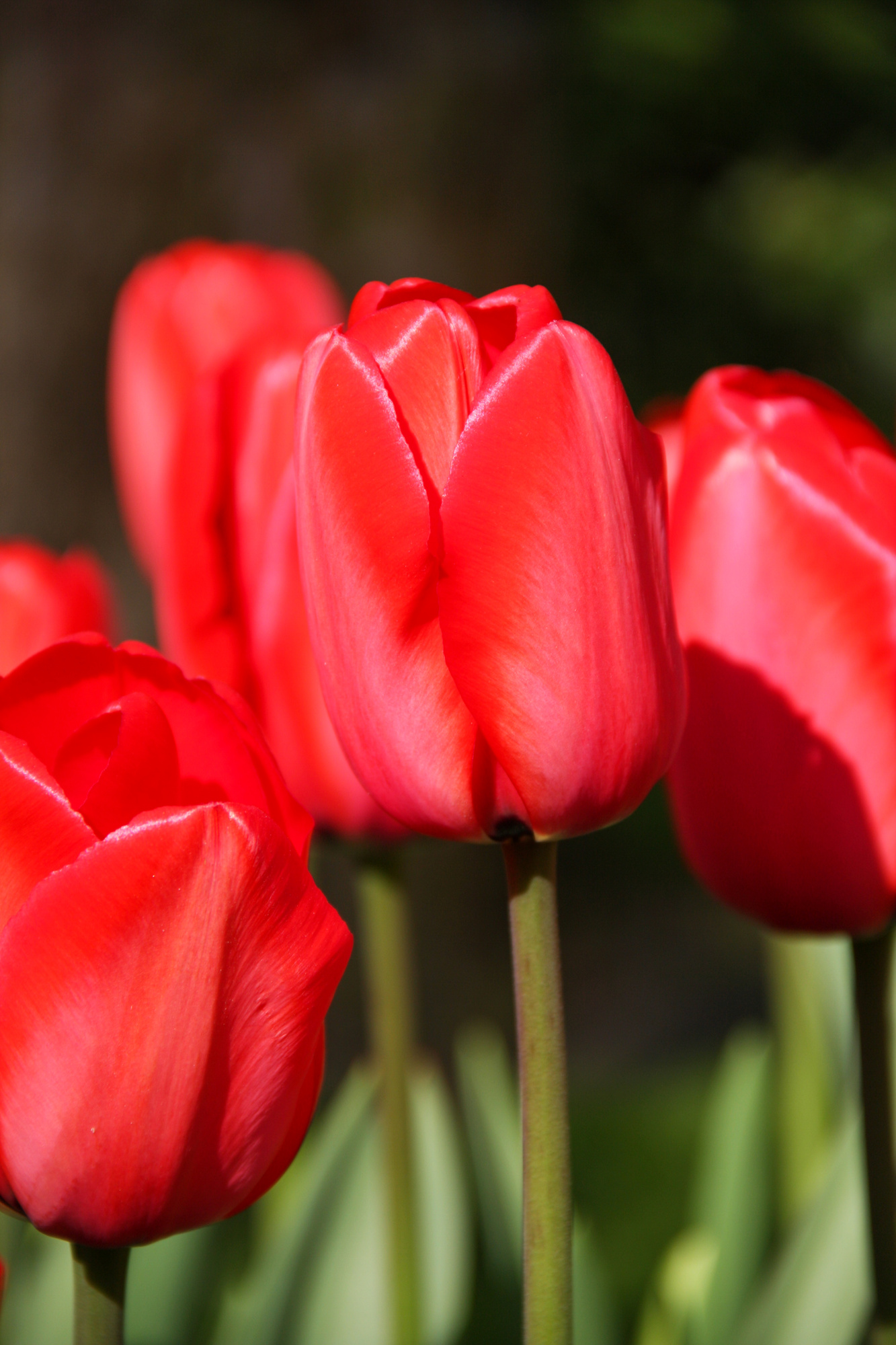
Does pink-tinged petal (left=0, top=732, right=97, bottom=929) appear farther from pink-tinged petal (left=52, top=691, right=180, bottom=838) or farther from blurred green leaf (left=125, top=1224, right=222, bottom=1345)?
blurred green leaf (left=125, top=1224, right=222, bottom=1345)

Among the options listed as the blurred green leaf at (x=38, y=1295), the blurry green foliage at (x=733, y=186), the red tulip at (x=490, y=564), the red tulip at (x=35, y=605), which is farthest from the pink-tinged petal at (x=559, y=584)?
the blurry green foliage at (x=733, y=186)

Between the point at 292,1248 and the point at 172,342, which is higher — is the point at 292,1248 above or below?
below

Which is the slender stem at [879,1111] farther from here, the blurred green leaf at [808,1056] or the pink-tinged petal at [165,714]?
the blurred green leaf at [808,1056]

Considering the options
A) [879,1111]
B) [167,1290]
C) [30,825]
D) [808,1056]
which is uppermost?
[30,825]

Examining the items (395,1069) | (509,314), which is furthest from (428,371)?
(395,1069)

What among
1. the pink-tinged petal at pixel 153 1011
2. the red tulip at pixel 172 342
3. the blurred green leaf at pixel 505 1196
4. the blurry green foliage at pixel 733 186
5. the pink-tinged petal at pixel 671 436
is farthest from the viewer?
the blurry green foliage at pixel 733 186

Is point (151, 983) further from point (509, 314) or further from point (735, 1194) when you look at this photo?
point (735, 1194)
